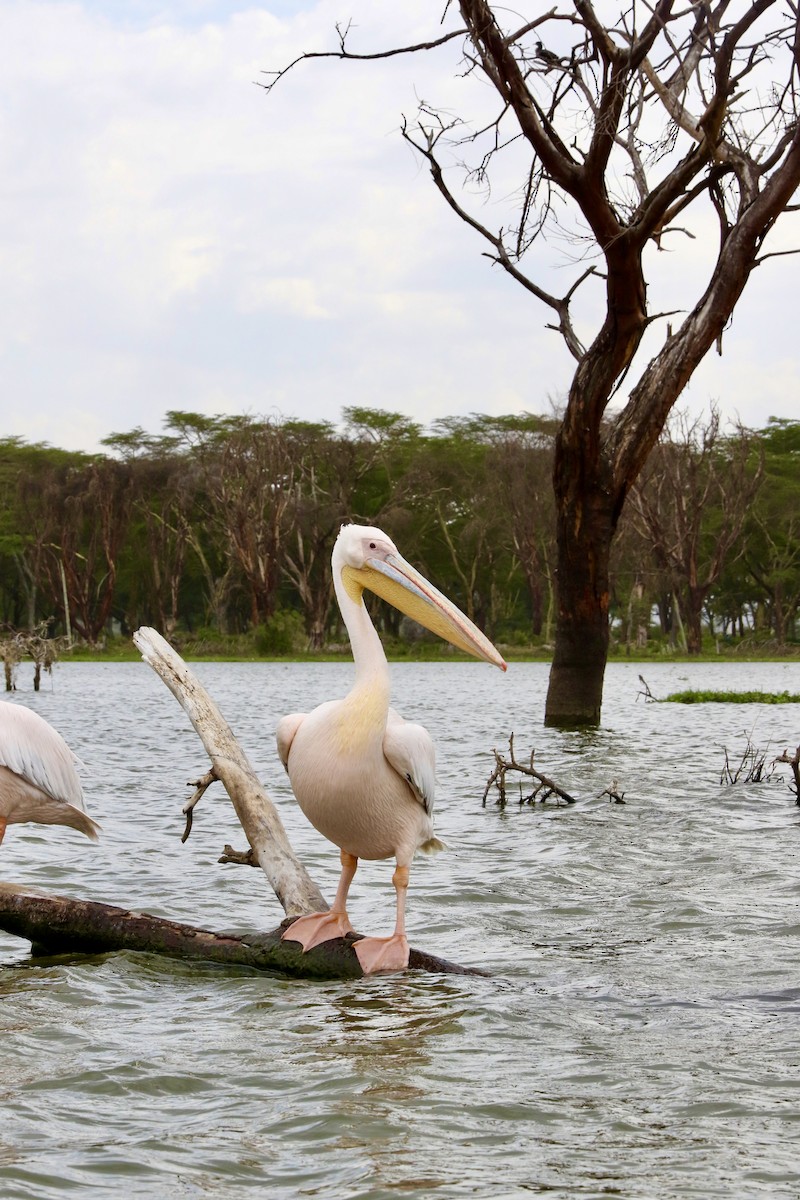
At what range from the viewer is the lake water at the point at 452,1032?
10.4ft

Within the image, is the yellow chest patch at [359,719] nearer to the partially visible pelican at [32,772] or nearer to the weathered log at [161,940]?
the weathered log at [161,940]

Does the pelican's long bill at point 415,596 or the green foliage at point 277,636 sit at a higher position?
the pelican's long bill at point 415,596

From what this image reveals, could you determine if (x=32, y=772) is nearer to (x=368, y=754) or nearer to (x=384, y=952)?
(x=368, y=754)

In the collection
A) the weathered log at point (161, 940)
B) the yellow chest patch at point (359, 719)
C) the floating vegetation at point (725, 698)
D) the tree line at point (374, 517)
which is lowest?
the weathered log at point (161, 940)

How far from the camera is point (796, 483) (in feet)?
167

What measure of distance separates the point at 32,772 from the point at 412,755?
1806 mm

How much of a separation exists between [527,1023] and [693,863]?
10.9ft

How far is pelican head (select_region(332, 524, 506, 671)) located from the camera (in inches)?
189

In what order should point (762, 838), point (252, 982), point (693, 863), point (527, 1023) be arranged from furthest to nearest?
point (762, 838)
point (693, 863)
point (252, 982)
point (527, 1023)

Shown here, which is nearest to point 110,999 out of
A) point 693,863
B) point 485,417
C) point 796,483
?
point 693,863

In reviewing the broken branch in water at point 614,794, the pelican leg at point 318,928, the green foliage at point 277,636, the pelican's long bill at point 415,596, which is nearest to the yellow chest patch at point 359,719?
the pelican's long bill at point 415,596

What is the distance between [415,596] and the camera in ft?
15.8

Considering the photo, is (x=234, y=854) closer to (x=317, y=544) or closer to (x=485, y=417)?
(x=317, y=544)

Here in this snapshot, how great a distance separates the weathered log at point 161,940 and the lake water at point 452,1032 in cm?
11
